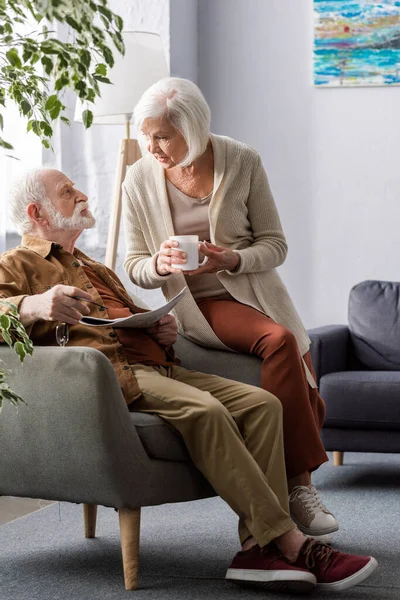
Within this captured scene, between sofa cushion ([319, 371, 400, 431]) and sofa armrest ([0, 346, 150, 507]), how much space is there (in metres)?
1.44

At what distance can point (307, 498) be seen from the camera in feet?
8.45

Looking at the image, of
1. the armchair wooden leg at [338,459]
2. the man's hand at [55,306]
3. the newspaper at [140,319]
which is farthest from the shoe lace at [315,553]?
the armchair wooden leg at [338,459]

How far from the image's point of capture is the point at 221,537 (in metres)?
2.82

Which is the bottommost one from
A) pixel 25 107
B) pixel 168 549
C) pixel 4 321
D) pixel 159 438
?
pixel 168 549

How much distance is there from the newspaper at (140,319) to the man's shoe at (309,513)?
619 millimetres

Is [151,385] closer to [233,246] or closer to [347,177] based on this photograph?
[233,246]

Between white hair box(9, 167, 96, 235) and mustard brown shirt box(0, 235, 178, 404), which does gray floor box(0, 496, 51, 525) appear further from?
white hair box(9, 167, 96, 235)

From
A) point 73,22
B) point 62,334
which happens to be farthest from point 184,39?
point 73,22

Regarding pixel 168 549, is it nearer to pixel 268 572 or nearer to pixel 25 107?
pixel 268 572

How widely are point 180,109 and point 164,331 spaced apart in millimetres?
647

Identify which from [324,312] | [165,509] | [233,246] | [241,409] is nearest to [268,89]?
[324,312]

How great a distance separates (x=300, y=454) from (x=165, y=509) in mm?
839

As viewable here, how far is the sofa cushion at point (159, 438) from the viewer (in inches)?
90.3

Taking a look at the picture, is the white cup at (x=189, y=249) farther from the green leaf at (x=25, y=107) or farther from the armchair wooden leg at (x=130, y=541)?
the green leaf at (x=25, y=107)
